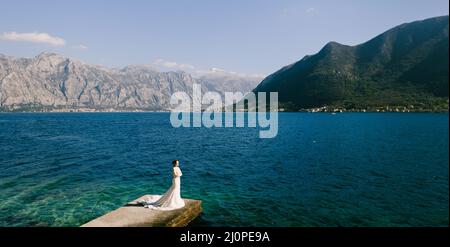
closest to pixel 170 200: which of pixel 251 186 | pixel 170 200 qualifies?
pixel 170 200

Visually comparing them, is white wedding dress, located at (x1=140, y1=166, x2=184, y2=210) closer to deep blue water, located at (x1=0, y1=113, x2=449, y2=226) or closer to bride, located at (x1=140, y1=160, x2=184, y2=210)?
bride, located at (x1=140, y1=160, x2=184, y2=210)

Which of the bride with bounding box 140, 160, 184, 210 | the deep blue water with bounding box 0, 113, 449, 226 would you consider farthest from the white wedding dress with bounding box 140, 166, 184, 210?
the deep blue water with bounding box 0, 113, 449, 226

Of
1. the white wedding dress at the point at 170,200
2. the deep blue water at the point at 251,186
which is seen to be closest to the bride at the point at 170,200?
the white wedding dress at the point at 170,200

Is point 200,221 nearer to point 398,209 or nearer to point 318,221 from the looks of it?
point 318,221

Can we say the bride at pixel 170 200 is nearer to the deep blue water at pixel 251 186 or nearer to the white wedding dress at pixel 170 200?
the white wedding dress at pixel 170 200

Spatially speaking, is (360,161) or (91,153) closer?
(360,161)

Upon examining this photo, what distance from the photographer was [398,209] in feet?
100

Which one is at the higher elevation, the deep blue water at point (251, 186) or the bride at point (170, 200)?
the bride at point (170, 200)

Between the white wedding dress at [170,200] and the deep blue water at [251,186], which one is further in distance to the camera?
the deep blue water at [251,186]

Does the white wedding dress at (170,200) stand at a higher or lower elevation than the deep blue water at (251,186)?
higher

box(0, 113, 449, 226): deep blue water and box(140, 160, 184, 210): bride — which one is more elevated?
box(140, 160, 184, 210): bride

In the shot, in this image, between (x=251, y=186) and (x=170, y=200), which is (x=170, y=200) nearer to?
(x=170, y=200)
